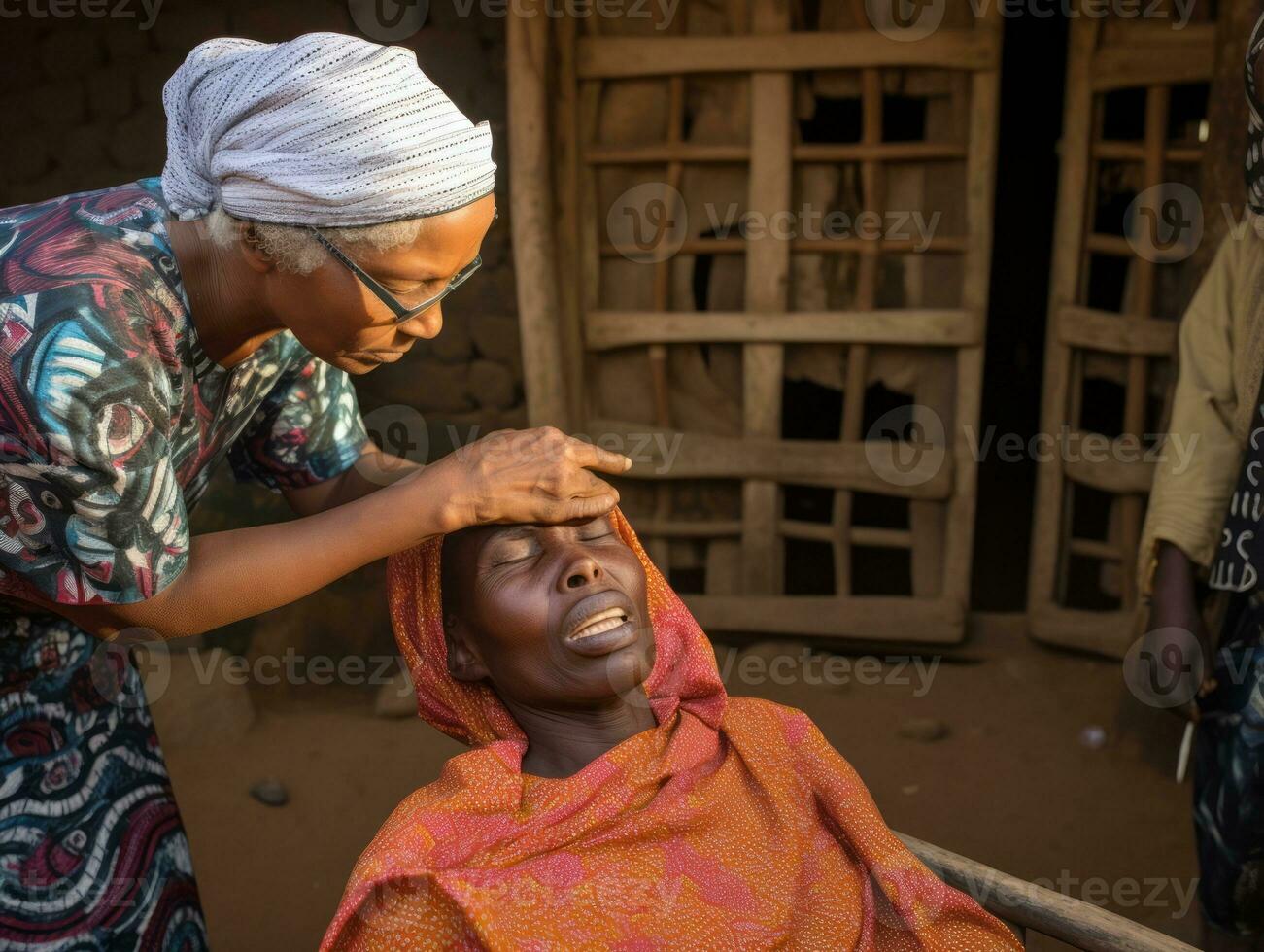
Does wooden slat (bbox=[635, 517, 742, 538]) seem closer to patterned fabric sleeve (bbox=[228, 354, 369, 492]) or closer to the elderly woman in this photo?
patterned fabric sleeve (bbox=[228, 354, 369, 492])

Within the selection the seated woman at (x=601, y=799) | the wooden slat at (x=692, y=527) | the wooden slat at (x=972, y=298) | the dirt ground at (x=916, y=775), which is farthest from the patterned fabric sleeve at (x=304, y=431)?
the wooden slat at (x=972, y=298)

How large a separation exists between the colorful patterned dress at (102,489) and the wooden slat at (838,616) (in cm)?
266

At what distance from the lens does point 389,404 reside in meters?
4.68

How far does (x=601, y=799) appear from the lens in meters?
1.93

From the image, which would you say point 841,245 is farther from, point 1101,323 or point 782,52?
point 1101,323

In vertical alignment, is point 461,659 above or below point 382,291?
below

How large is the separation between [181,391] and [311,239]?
317 millimetres

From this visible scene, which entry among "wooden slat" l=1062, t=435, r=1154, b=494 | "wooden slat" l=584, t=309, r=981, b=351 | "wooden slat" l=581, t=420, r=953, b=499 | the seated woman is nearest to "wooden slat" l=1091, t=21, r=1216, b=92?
"wooden slat" l=584, t=309, r=981, b=351

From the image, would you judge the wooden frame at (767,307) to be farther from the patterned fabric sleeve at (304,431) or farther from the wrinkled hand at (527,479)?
the wrinkled hand at (527,479)

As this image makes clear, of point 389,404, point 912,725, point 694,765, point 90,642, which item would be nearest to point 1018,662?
point 912,725

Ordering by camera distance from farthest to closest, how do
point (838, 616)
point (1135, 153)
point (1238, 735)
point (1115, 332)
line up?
point (838, 616)
point (1115, 332)
point (1135, 153)
point (1238, 735)

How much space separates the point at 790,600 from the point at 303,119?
135 inches

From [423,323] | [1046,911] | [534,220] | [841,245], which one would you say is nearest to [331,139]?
[423,323]

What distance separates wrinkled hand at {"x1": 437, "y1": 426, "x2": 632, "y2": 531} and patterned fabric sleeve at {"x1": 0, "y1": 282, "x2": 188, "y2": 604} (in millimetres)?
385
